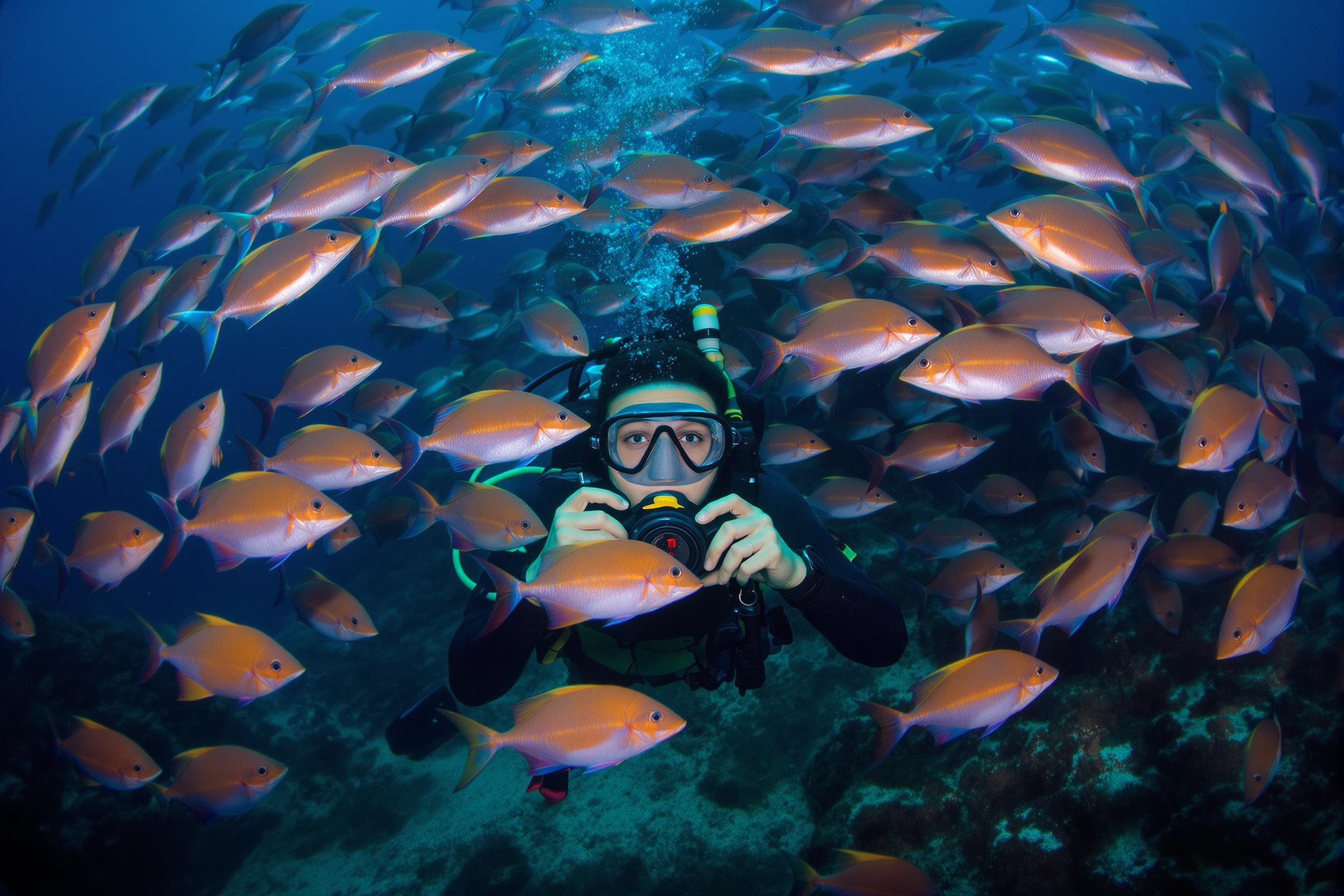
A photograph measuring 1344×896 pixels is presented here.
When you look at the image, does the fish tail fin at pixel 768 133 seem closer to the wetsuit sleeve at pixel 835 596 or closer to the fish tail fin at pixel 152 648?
the wetsuit sleeve at pixel 835 596

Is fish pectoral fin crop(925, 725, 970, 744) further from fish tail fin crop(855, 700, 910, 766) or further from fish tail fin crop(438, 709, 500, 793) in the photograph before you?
fish tail fin crop(438, 709, 500, 793)

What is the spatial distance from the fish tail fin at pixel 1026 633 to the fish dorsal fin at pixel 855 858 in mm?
1234

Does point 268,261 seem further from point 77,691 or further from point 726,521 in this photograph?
point 77,691

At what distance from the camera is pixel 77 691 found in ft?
19.7

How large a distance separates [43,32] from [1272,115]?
48228mm

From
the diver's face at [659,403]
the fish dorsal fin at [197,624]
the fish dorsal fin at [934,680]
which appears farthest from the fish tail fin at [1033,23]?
the fish dorsal fin at [197,624]

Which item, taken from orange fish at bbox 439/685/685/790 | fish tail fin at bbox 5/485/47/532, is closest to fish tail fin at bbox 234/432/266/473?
fish tail fin at bbox 5/485/47/532

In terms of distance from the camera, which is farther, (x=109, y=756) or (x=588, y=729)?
(x=109, y=756)

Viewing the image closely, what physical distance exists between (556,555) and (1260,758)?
10.8ft

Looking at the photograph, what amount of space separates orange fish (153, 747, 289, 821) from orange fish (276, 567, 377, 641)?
2.61 ft

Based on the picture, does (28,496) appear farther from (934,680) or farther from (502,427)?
(934,680)

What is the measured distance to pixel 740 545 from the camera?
6.63 feet

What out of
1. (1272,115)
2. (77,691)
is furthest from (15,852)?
(1272,115)

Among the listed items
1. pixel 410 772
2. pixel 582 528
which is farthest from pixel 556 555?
pixel 410 772
